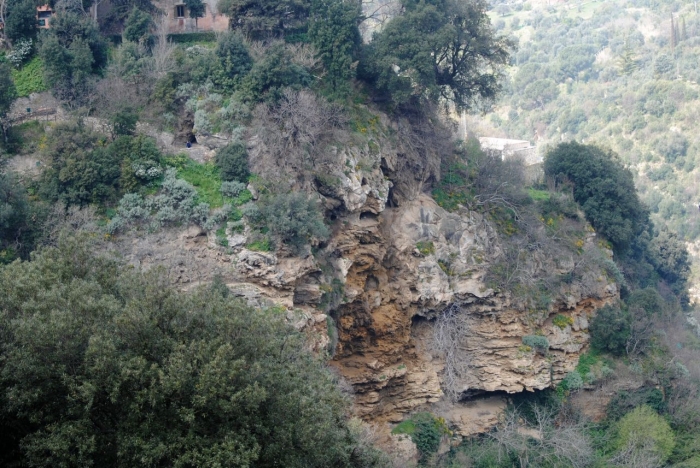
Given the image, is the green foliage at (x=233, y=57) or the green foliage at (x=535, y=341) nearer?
the green foliage at (x=233, y=57)

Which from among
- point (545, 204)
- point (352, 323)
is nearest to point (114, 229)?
point (352, 323)


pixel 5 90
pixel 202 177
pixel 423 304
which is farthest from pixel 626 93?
pixel 5 90

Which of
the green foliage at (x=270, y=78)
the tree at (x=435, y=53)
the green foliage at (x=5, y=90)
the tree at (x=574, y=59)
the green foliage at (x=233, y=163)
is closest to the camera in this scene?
the green foliage at (x=233, y=163)

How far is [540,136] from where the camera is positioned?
78.6m

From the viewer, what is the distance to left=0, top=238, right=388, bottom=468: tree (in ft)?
50.8

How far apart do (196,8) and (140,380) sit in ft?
67.9

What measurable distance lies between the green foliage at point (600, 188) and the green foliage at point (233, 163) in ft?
55.4

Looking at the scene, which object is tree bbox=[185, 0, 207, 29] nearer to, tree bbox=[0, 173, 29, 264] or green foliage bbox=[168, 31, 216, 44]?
green foliage bbox=[168, 31, 216, 44]

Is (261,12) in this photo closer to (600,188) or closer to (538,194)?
(538,194)

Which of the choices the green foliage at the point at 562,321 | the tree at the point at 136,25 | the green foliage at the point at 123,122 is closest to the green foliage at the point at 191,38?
the tree at the point at 136,25

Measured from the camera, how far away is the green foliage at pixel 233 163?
26.7 meters

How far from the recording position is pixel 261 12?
31.4 m

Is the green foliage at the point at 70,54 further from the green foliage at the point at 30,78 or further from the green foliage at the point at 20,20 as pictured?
the green foliage at the point at 20,20

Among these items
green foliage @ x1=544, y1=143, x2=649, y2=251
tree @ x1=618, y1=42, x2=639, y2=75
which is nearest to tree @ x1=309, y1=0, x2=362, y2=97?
green foliage @ x1=544, y1=143, x2=649, y2=251
